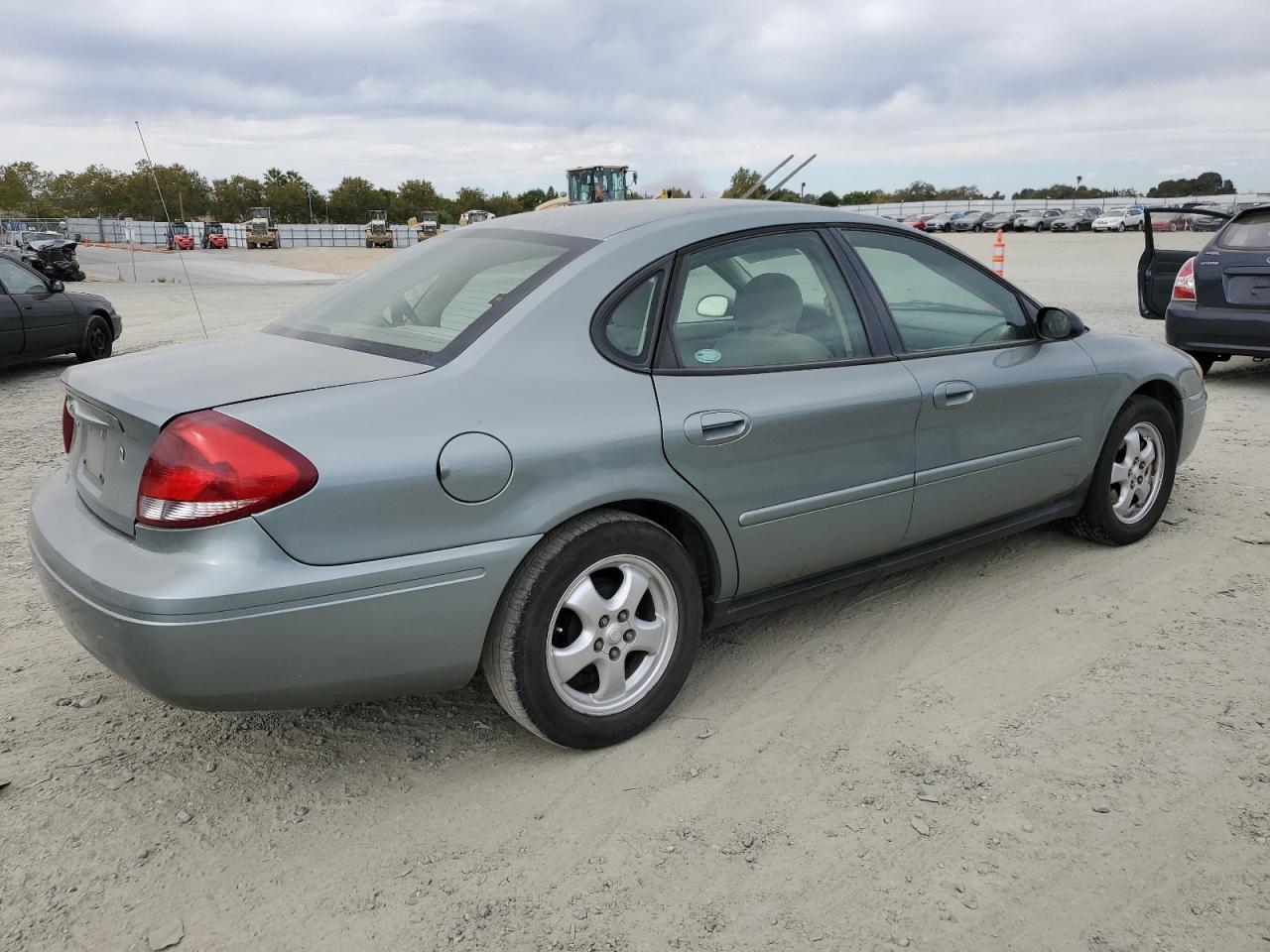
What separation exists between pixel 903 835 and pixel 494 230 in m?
2.36

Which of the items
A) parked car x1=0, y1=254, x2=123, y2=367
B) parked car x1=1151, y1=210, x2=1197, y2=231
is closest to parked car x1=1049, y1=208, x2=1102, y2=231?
parked car x1=1151, y1=210, x2=1197, y2=231

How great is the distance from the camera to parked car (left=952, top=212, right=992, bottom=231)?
220 ft

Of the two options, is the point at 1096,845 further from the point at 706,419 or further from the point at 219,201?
the point at 219,201

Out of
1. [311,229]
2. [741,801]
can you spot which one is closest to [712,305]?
[741,801]

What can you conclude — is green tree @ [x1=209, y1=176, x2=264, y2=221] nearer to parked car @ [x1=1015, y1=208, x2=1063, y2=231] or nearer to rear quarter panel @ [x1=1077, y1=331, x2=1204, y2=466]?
parked car @ [x1=1015, y1=208, x2=1063, y2=231]

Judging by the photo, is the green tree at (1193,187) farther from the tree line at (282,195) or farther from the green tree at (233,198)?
the green tree at (233,198)

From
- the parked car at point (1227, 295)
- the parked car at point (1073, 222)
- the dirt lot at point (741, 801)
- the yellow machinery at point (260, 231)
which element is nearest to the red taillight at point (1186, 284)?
the parked car at point (1227, 295)

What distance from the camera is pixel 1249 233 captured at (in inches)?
331

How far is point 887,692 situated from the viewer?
3.40 m

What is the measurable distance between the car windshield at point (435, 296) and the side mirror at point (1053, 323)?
198 cm

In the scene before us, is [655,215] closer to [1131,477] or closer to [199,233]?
[1131,477]

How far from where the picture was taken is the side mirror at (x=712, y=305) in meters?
3.25

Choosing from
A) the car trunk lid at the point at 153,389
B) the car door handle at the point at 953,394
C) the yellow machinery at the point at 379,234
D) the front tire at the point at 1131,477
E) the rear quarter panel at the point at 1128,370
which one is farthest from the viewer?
the yellow machinery at the point at 379,234

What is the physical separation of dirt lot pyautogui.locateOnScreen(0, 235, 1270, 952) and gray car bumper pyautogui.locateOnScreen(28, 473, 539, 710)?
0.42 m
